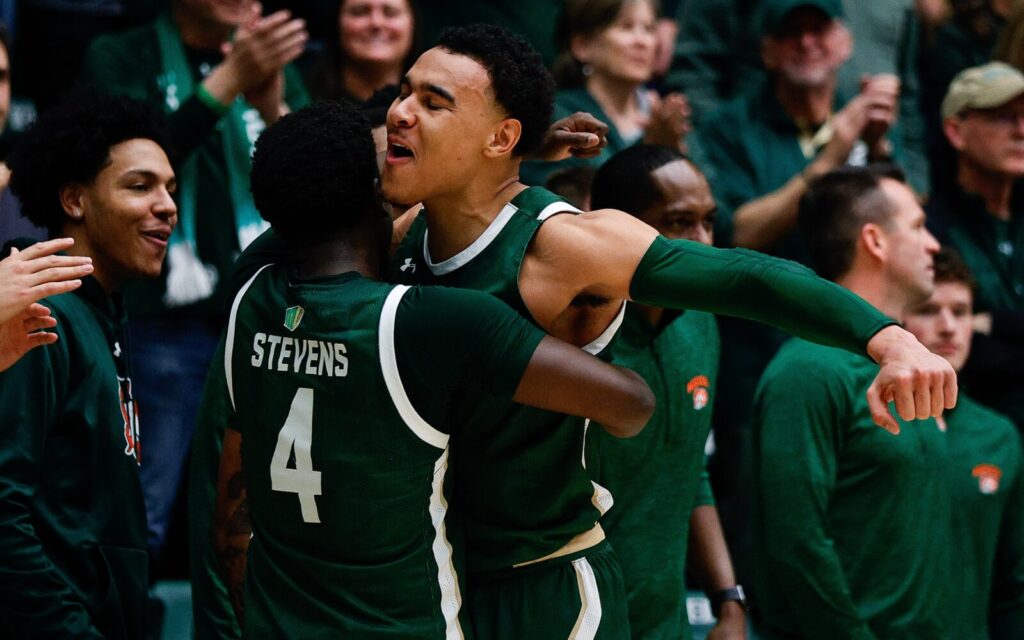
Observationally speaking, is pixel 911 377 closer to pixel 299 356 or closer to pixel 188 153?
pixel 299 356

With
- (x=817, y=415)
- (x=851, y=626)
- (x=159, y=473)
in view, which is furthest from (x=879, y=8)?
(x=159, y=473)

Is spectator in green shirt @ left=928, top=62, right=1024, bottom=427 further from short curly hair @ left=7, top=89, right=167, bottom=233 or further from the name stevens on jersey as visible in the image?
the name stevens on jersey

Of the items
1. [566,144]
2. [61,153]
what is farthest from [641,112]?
[61,153]

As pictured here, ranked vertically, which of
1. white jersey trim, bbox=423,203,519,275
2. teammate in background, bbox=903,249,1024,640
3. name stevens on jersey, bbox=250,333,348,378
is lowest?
teammate in background, bbox=903,249,1024,640

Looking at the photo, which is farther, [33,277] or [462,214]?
[462,214]

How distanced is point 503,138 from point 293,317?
0.70m

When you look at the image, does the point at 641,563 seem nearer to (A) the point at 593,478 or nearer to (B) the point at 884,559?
(A) the point at 593,478

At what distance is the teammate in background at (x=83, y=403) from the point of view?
11.4ft

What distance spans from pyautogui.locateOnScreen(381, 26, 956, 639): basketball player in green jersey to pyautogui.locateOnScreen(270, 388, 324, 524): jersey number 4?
0.37 metres

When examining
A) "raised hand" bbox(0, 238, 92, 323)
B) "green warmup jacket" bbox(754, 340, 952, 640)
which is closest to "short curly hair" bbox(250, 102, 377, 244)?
"raised hand" bbox(0, 238, 92, 323)

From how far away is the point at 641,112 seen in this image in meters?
6.42

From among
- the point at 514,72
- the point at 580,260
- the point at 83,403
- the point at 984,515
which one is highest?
the point at 514,72

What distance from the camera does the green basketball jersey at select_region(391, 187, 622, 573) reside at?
10.8ft

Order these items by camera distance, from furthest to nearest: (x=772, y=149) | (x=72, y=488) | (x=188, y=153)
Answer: (x=772, y=149)
(x=188, y=153)
(x=72, y=488)
